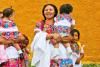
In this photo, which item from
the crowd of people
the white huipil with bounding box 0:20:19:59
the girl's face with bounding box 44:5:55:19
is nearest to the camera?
the crowd of people

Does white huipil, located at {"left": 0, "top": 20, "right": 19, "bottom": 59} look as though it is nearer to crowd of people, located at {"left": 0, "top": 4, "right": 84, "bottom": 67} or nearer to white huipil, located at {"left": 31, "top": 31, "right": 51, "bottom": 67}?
crowd of people, located at {"left": 0, "top": 4, "right": 84, "bottom": 67}

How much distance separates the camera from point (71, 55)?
10.9 m

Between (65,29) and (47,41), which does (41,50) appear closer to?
(47,41)

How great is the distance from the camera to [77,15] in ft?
62.8

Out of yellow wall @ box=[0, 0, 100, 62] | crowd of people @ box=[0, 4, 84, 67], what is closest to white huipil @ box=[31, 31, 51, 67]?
crowd of people @ box=[0, 4, 84, 67]

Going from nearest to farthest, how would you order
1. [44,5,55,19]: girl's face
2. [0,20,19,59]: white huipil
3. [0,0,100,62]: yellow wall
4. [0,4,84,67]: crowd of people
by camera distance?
[0,4,84,67]: crowd of people, [44,5,55,19]: girl's face, [0,20,19,59]: white huipil, [0,0,100,62]: yellow wall

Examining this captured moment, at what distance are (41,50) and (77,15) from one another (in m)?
8.53

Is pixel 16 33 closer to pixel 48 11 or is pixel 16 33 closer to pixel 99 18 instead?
pixel 48 11

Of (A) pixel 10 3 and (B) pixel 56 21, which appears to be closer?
(B) pixel 56 21

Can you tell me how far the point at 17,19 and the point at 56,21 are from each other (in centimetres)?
851

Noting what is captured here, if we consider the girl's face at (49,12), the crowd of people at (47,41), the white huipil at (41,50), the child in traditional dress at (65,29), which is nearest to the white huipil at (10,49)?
the crowd of people at (47,41)

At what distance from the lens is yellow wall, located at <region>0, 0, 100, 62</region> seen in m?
19.0

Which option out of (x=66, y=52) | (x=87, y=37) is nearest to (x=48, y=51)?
(x=66, y=52)

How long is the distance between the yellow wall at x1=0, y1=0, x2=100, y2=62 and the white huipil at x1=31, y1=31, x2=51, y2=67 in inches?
322
